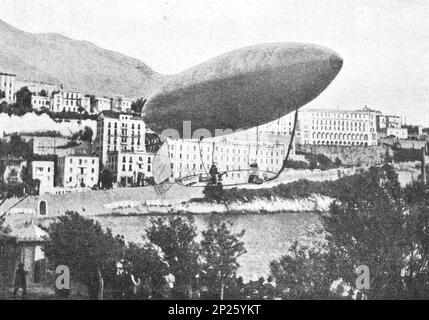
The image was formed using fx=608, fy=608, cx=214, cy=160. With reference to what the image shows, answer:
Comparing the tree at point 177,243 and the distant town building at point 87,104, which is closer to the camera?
the tree at point 177,243

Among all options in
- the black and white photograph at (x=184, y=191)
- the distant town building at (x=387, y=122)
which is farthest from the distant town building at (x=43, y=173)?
the distant town building at (x=387, y=122)

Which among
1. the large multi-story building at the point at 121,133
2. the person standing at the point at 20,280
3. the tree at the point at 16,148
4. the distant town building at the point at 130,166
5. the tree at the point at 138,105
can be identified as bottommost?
the person standing at the point at 20,280

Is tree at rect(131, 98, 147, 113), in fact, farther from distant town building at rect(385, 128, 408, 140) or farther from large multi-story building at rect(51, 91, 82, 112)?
distant town building at rect(385, 128, 408, 140)

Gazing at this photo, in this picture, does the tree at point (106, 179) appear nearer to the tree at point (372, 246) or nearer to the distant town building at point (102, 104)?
the distant town building at point (102, 104)

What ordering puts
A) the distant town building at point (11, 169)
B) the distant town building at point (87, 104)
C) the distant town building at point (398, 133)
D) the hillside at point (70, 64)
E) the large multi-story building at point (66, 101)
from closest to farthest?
the distant town building at point (11, 169), the hillside at point (70, 64), the large multi-story building at point (66, 101), the distant town building at point (87, 104), the distant town building at point (398, 133)

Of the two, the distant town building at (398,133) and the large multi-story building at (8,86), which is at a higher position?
the large multi-story building at (8,86)

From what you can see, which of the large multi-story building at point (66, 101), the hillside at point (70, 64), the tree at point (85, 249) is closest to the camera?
the tree at point (85, 249)

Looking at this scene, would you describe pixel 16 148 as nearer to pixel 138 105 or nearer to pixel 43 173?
pixel 43 173

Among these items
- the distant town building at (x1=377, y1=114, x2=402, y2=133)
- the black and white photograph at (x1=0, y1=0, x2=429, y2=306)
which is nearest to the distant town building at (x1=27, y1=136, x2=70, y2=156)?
the black and white photograph at (x1=0, y1=0, x2=429, y2=306)
